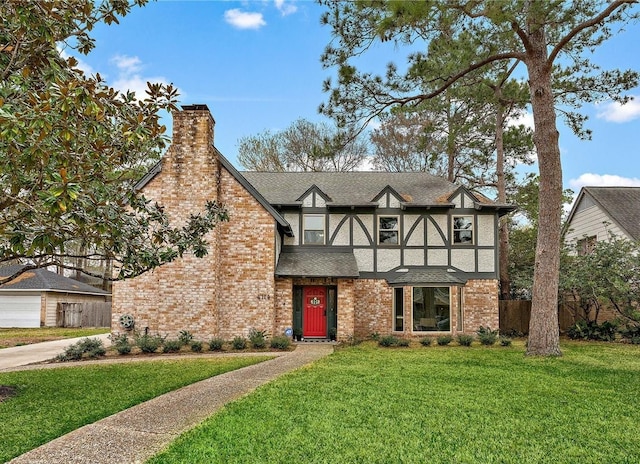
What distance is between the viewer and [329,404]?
701cm

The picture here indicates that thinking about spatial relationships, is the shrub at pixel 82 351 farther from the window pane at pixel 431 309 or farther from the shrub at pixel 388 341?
the window pane at pixel 431 309

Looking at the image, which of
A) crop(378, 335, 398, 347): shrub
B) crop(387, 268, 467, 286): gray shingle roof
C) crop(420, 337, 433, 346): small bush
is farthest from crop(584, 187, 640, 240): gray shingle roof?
crop(378, 335, 398, 347): shrub

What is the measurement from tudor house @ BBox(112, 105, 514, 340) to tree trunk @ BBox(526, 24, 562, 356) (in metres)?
4.34

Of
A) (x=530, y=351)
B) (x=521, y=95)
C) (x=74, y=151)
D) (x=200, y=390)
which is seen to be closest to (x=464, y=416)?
(x=200, y=390)

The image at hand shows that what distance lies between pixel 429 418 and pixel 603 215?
62.6 ft

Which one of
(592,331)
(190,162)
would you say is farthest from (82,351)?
(592,331)

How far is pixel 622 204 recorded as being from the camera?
21547 millimetres

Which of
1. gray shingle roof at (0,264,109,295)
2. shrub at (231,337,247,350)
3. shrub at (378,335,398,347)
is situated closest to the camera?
shrub at (231,337,247,350)

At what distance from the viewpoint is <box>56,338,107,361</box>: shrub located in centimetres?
1280

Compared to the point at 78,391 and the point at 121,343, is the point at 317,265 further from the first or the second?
the point at 78,391

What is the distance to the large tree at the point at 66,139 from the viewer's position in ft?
16.1

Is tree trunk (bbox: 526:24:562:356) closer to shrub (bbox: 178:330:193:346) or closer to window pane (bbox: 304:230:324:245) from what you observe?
window pane (bbox: 304:230:324:245)

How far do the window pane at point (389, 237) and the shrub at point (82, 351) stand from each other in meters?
9.84

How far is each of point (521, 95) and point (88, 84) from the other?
15483mm
